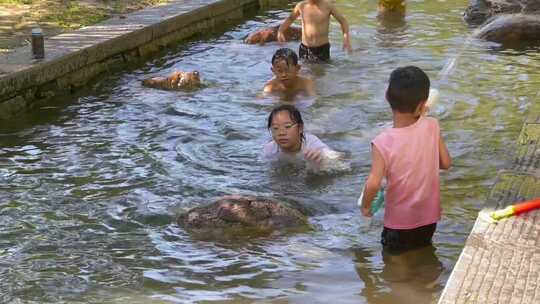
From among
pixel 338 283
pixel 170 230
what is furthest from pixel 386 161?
pixel 170 230

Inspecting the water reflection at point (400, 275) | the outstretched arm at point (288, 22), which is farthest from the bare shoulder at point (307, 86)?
the water reflection at point (400, 275)

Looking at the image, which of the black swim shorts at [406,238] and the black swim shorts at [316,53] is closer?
the black swim shorts at [406,238]

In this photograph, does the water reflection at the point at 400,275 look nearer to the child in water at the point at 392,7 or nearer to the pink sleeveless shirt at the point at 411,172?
the pink sleeveless shirt at the point at 411,172

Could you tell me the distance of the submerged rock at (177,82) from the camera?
9.38 metres

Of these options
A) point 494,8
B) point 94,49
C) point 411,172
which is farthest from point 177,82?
point 494,8

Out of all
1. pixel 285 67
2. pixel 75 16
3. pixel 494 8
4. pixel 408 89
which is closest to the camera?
pixel 408 89

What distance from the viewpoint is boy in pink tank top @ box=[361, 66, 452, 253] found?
4.64 m

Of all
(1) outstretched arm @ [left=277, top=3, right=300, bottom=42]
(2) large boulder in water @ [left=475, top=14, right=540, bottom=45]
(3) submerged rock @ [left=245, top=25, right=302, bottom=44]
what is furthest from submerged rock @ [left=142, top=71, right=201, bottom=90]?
(2) large boulder in water @ [left=475, top=14, right=540, bottom=45]

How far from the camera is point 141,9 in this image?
12234 millimetres

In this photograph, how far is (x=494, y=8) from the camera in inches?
532

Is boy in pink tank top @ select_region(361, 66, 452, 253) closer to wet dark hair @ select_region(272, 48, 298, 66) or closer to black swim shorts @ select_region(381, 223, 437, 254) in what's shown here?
black swim shorts @ select_region(381, 223, 437, 254)

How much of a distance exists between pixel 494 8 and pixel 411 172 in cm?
934

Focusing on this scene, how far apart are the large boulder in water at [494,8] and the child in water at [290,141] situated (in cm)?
687

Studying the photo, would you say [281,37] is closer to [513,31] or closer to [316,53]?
[316,53]
